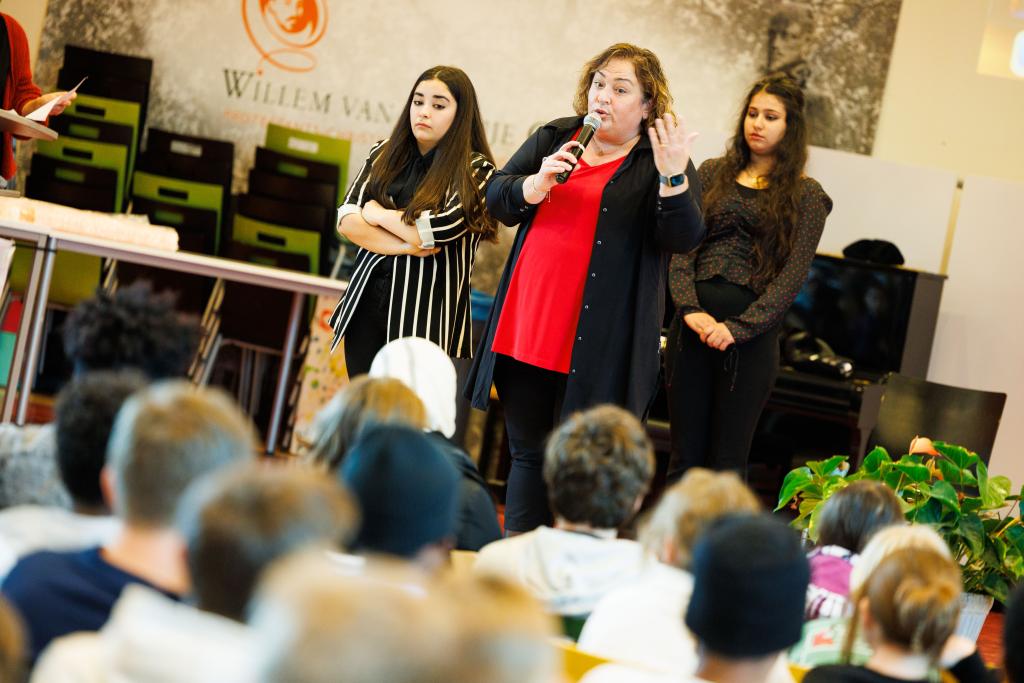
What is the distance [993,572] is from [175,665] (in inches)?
97.2

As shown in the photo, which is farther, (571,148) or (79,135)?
(79,135)

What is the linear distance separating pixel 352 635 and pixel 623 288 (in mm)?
2315

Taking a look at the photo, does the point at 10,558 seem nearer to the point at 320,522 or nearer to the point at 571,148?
the point at 320,522

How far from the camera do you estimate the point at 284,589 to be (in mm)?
812

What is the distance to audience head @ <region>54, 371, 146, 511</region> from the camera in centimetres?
157

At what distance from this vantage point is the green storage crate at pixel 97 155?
21.5 feet

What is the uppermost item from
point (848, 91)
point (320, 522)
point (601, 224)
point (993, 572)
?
point (848, 91)

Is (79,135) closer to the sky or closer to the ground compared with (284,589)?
closer to the sky

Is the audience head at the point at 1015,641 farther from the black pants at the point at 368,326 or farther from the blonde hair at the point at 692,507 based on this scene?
the black pants at the point at 368,326

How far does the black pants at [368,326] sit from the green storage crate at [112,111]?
3.64 meters

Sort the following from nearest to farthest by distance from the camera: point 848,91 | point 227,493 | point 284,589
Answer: point 284,589, point 227,493, point 848,91

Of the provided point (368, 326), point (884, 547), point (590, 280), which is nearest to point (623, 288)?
point (590, 280)

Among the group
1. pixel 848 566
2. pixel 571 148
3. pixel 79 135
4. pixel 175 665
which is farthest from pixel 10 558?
pixel 79 135

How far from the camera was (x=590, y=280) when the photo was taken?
300 cm
